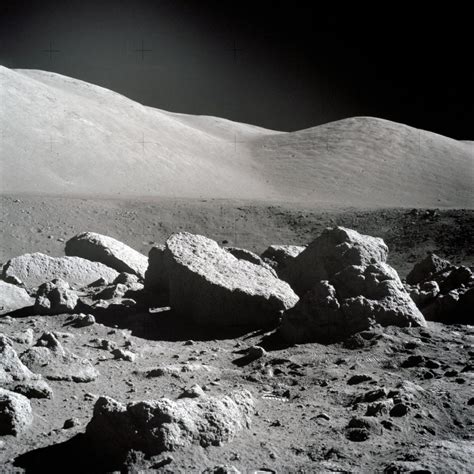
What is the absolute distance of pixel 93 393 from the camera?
11.6 feet

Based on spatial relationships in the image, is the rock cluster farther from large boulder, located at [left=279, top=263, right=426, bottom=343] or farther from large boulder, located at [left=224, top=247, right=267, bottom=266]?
large boulder, located at [left=224, top=247, right=267, bottom=266]

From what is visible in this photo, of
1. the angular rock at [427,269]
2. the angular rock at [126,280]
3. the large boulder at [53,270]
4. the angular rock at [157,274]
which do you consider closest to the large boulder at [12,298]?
the large boulder at [53,270]

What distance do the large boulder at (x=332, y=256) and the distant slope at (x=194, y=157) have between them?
9.52 meters

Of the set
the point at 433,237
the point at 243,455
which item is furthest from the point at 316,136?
the point at 243,455

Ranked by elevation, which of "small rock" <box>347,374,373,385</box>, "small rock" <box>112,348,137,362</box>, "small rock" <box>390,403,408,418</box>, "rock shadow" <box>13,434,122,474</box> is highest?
"small rock" <box>390,403,408,418</box>

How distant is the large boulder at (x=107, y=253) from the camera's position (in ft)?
24.4

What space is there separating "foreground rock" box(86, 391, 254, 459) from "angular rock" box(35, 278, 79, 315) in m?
2.52

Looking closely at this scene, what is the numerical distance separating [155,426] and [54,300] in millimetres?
2835

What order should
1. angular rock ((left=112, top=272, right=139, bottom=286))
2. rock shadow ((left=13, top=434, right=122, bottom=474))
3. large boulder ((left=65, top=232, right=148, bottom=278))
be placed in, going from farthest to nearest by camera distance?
large boulder ((left=65, top=232, right=148, bottom=278)), angular rock ((left=112, top=272, right=139, bottom=286)), rock shadow ((left=13, top=434, right=122, bottom=474))

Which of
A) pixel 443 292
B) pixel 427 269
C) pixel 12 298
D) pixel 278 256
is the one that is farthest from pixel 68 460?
pixel 427 269

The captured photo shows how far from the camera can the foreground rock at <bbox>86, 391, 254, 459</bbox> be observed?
2.62 m

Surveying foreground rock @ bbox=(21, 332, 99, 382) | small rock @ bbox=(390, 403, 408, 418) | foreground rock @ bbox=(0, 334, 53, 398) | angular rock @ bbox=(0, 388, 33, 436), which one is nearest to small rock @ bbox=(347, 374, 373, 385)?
small rock @ bbox=(390, 403, 408, 418)

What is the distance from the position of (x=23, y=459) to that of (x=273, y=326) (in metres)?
2.82

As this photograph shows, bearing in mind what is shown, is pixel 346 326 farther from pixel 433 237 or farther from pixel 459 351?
pixel 433 237
